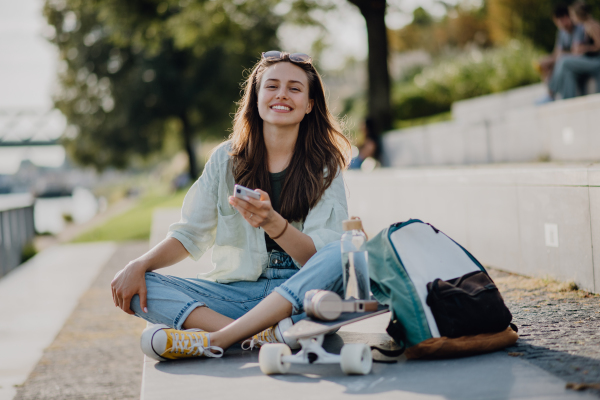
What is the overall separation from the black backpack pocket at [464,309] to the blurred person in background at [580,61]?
15.3 feet

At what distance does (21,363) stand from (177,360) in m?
2.22

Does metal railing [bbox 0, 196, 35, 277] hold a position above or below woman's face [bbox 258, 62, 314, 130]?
below

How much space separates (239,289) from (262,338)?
0.37 m

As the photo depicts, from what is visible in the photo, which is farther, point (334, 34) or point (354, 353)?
point (334, 34)

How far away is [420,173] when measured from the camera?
5668 mm

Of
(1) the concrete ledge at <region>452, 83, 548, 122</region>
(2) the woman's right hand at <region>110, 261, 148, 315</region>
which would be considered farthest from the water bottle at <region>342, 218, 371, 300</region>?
(1) the concrete ledge at <region>452, 83, 548, 122</region>

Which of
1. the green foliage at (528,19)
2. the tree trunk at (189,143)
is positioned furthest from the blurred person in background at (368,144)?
the tree trunk at (189,143)

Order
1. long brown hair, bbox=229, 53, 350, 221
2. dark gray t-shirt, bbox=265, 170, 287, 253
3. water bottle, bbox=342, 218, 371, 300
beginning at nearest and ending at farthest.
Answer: water bottle, bbox=342, 218, 371, 300
long brown hair, bbox=229, 53, 350, 221
dark gray t-shirt, bbox=265, 170, 287, 253

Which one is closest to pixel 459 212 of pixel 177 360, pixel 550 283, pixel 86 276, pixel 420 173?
pixel 420 173

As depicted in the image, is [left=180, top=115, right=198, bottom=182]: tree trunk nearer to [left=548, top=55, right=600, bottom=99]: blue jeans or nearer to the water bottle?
[left=548, top=55, right=600, bottom=99]: blue jeans

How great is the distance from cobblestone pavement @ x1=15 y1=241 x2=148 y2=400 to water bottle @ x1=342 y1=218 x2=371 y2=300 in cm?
178

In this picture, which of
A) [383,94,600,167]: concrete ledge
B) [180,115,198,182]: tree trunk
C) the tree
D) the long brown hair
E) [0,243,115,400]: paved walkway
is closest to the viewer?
the long brown hair

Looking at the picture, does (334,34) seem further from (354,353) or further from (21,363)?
(354,353)

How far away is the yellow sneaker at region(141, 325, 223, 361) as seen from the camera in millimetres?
2547
